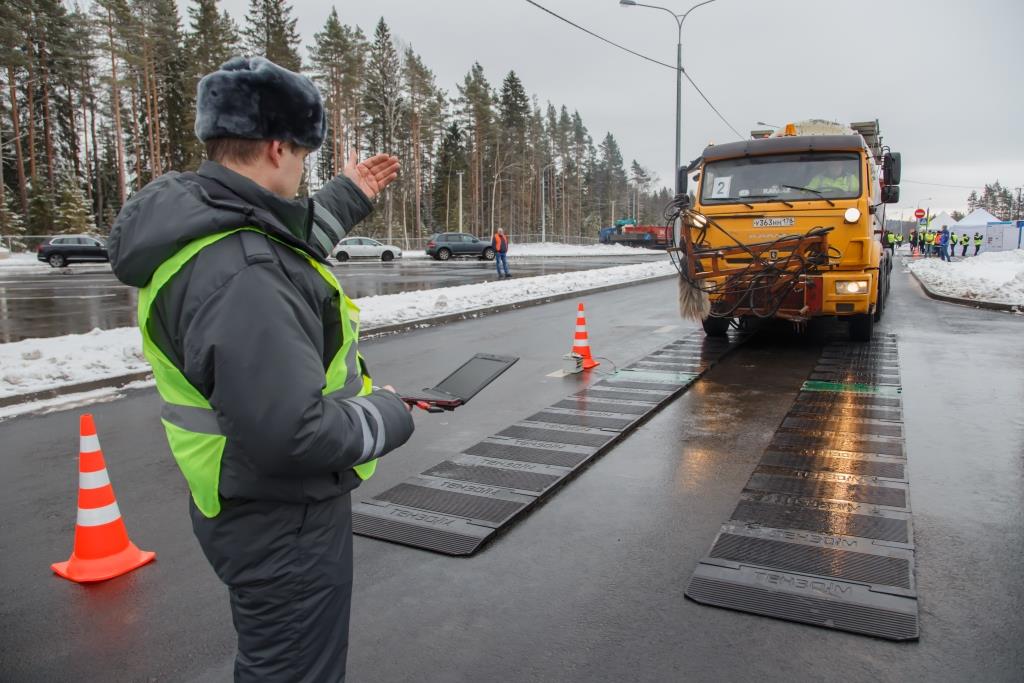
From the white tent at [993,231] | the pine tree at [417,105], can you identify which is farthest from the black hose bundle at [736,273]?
the pine tree at [417,105]

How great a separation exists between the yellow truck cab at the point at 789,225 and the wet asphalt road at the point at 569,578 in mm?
2527

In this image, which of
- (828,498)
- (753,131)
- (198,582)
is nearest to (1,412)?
(198,582)

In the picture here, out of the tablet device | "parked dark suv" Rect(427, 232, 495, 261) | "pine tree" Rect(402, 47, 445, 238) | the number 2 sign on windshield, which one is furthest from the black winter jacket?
"pine tree" Rect(402, 47, 445, 238)

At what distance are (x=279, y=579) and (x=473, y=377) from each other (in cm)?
97

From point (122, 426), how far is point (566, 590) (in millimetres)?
4872

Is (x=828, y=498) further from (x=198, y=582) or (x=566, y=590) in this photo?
(x=198, y=582)

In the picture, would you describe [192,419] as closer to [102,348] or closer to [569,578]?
[569,578]

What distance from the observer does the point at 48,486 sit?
16.1 ft

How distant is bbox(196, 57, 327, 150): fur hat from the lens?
1.63 metres

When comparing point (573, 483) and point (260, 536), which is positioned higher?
point (260, 536)

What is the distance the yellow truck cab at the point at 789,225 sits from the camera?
349 inches

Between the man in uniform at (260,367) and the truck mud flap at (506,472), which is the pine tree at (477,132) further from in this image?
the man in uniform at (260,367)

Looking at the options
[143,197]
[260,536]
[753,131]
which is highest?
[753,131]

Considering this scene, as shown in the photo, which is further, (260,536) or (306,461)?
(260,536)
